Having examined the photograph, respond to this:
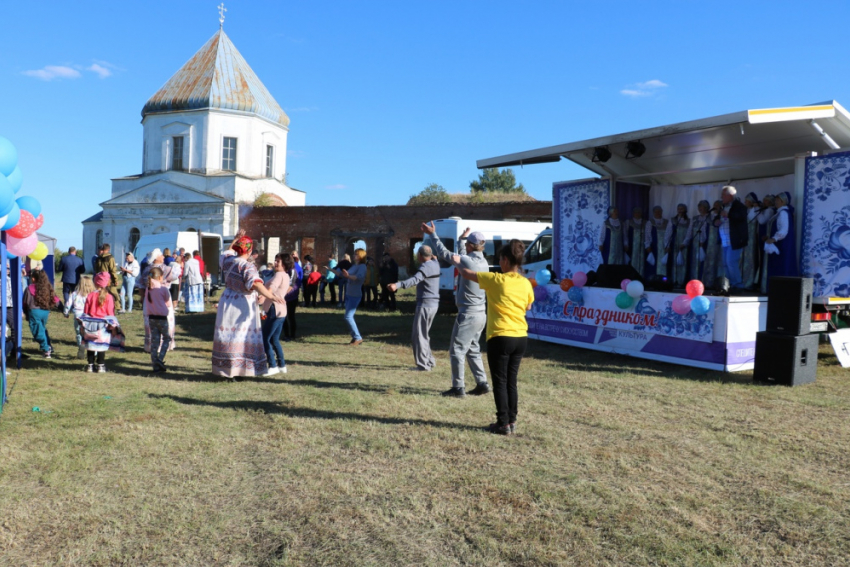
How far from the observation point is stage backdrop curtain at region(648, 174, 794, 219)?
41.2 feet

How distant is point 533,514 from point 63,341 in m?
10.7

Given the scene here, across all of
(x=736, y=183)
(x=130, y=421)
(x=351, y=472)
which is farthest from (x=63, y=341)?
(x=736, y=183)

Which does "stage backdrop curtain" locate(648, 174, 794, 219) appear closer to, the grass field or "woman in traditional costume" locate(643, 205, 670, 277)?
"woman in traditional costume" locate(643, 205, 670, 277)

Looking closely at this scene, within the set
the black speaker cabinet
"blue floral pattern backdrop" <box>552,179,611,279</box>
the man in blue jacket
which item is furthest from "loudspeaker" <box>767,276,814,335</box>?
the man in blue jacket

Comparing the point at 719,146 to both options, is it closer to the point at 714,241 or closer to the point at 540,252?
the point at 714,241

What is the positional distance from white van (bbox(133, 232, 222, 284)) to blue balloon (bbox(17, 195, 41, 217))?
49.0 ft

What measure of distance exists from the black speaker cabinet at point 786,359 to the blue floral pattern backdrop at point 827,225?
5.26ft

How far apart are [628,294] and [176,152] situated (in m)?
34.8

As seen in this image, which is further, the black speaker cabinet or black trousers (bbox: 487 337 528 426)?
the black speaker cabinet

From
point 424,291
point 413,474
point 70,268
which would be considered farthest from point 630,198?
point 70,268

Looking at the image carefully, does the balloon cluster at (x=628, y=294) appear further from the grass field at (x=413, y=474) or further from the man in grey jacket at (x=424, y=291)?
the man in grey jacket at (x=424, y=291)

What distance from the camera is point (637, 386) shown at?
323 inches

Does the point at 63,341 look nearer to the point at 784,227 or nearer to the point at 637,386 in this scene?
the point at 637,386

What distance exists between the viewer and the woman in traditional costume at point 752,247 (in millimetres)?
11195
